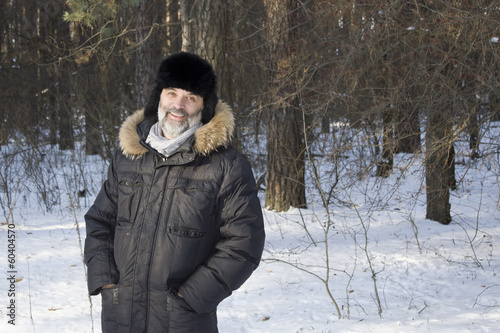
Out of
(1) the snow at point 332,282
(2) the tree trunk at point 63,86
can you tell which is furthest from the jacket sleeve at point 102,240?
(2) the tree trunk at point 63,86

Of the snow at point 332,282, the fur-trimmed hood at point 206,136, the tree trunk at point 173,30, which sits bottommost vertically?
the snow at point 332,282

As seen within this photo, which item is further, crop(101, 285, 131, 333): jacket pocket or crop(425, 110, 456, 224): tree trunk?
crop(425, 110, 456, 224): tree trunk

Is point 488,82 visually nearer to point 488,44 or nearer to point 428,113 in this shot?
point 488,44

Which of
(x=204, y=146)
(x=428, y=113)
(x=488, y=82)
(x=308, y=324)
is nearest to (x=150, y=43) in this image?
(x=428, y=113)

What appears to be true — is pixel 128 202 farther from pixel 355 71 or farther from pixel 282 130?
pixel 282 130

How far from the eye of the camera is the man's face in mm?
2523

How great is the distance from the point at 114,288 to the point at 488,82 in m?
4.74

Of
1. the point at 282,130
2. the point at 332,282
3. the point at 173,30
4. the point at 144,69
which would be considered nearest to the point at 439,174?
the point at 282,130

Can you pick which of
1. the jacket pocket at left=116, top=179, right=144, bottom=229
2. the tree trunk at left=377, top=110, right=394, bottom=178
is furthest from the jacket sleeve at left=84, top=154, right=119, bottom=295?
the tree trunk at left=377, top=110, right=394, bottom=178

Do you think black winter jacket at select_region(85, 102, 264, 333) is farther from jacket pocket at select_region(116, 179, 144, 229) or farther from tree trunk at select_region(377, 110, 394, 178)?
tree trunk at select_region(377, 110, 394, 178)

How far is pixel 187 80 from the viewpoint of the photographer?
2.64m

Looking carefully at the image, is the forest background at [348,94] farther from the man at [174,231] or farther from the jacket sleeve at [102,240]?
the jacket sleeve at [102,240]

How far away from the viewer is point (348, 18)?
7027mm

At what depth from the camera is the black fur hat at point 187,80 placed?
2.65m
